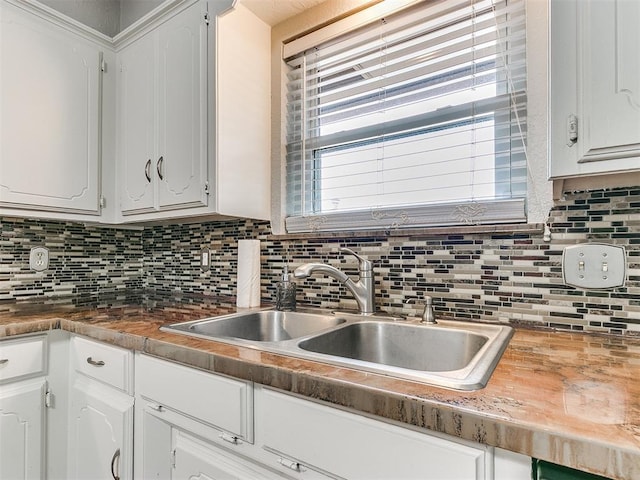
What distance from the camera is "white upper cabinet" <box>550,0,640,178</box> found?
73 centimetres

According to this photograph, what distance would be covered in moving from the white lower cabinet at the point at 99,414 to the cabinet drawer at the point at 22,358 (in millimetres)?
94

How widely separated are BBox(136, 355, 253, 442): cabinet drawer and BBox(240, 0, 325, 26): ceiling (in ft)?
4.76

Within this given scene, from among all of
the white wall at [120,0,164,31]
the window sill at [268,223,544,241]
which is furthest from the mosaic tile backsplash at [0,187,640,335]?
the white wall at [120,0,164,31]

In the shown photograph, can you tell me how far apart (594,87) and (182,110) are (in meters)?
1.43

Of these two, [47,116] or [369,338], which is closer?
[369,338]

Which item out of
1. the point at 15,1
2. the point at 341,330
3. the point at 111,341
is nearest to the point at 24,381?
the point at 111,341

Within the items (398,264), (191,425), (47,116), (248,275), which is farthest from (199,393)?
(47,116)

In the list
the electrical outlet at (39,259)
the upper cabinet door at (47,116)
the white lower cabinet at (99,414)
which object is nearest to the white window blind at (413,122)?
the white lower cabinet at (99,414)

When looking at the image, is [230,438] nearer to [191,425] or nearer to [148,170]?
[191,425]

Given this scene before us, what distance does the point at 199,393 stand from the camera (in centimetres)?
93

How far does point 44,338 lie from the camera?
1330 millimetres

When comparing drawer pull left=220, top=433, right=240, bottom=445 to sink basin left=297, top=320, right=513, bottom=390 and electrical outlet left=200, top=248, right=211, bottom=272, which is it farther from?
electrical outlet left=200, top=248, right=211, bottom=272

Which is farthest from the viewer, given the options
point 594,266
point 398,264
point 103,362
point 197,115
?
point 197,115

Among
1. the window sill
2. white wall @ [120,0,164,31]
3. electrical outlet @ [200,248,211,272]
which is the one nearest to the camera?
the window sill
